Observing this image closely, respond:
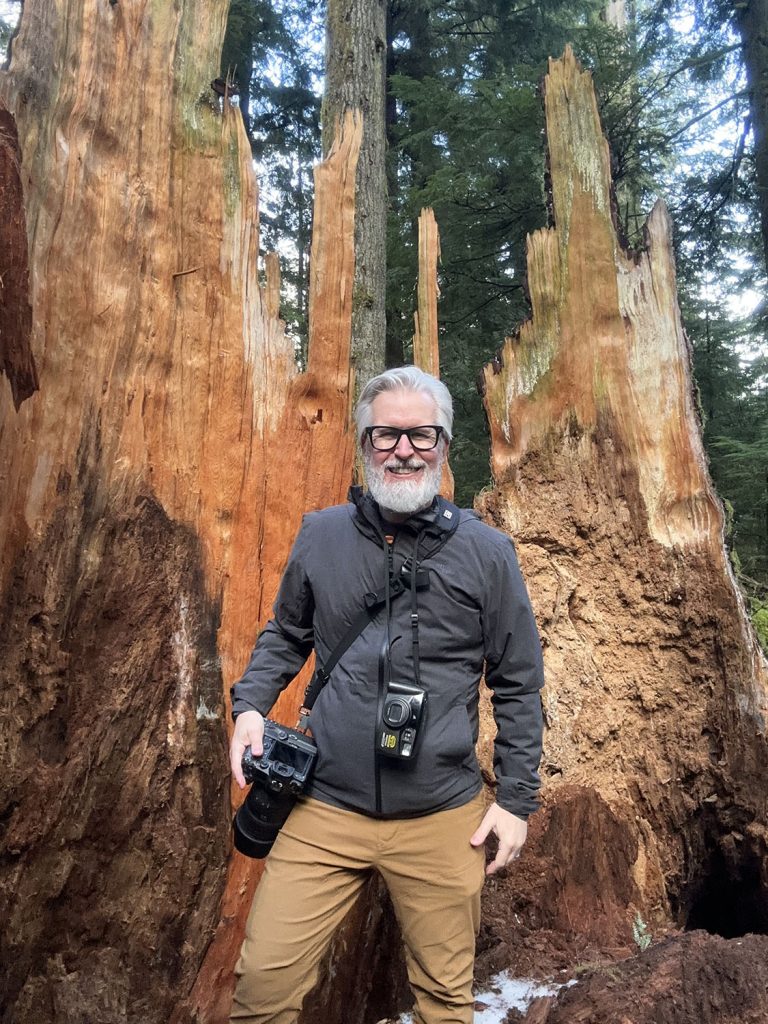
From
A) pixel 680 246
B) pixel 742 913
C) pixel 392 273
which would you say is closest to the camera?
pixel 742 913

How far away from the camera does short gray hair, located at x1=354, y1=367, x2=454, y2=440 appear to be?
7.95 feet

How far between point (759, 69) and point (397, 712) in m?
11.7

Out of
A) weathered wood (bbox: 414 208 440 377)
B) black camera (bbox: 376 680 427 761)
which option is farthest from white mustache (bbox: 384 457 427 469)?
weathered wood (bbox: 414 208 440 377)

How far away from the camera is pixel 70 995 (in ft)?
9.28

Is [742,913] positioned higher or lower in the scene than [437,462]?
lower

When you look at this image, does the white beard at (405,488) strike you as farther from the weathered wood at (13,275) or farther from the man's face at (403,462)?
the weathered wood at (13,275)

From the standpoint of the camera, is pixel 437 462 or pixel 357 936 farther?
pixel 357 936

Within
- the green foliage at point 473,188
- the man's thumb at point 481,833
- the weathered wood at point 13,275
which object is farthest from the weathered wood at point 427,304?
the green foliage at point 473,188

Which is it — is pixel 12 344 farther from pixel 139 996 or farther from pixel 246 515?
pixel 139 996

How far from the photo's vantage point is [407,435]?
239 centimetres

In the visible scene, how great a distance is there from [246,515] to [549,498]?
1611 millimetres

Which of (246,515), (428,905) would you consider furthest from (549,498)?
(428,905)

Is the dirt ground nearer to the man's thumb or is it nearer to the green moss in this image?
the man's thumb

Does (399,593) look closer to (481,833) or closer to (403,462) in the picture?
(403,462)
